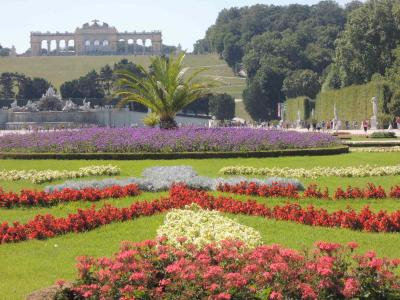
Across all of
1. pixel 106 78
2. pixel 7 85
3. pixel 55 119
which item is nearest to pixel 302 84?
pixel 106 78

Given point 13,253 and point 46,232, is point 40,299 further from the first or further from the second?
point 46,232

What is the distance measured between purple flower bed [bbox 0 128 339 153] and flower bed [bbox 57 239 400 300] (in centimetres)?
1630

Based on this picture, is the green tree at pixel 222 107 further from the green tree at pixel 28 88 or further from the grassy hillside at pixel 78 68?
the green tree at pixel 28 88

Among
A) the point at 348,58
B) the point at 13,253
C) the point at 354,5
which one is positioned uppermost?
the point at 354,5

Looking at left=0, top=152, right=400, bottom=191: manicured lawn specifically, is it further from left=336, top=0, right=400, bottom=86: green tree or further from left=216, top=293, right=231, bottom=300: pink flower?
left=336, top=0, right=400, bottom=86: green tree

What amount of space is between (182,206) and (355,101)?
145ft

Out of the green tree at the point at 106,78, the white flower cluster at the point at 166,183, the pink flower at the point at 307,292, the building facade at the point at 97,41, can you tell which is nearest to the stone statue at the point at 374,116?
the white flower cluster at the point at 166,183

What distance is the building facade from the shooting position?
144500mm

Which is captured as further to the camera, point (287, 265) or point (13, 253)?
point (13, 253)

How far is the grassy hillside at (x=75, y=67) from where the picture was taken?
105 meters

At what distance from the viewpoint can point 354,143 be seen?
27.0 m

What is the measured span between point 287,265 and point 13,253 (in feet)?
12.3

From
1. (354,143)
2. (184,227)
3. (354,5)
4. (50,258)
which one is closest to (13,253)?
(50,258)

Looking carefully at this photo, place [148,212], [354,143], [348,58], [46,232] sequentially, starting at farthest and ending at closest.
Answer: [348,58], [354,143], [148,212], [46,232]
